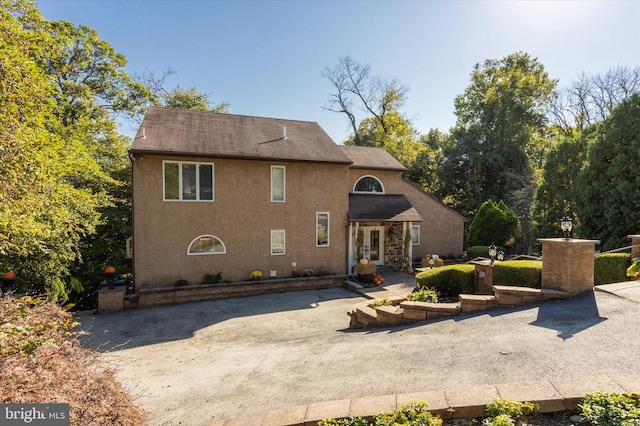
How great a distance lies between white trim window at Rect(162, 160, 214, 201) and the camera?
39.5ft

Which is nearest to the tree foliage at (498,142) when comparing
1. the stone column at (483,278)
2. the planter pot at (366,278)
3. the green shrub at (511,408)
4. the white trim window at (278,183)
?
the planter pot at (366,278)

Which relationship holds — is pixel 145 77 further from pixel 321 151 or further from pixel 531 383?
pixel 531 383

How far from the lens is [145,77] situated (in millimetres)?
25656

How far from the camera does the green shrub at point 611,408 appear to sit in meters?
2.55

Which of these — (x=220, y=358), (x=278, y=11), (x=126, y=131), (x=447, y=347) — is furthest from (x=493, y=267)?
(x=126, y=131)

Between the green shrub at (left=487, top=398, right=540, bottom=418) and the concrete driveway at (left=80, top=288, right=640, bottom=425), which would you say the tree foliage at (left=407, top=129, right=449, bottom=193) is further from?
the green shrub at (left=487, top=398, right=540, bottom=418)

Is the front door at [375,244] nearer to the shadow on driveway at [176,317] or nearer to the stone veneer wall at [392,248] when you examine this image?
the stone veneer wall at [392,248]

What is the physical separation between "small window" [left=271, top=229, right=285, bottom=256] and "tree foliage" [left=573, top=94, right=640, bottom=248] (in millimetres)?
13414

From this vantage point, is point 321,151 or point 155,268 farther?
point 321,151

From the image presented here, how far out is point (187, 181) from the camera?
12.3 metres

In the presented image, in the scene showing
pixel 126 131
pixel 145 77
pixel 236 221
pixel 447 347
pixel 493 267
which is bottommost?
pixel 447 347

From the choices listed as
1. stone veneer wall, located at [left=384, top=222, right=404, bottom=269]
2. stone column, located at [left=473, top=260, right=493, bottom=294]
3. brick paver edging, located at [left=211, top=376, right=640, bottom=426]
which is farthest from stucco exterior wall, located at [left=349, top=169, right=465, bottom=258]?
brick paver edging, located at [left=211, top=376, right=640, bottom=426]

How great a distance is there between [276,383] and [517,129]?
29.1 meters

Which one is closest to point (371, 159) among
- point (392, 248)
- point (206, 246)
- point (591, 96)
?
point (392, 248)
